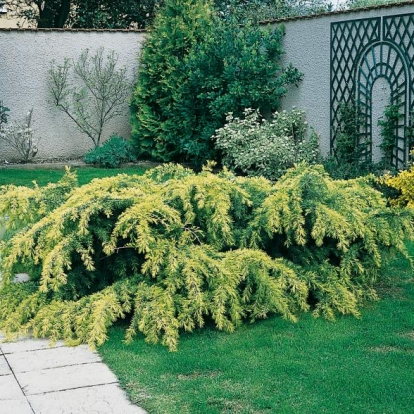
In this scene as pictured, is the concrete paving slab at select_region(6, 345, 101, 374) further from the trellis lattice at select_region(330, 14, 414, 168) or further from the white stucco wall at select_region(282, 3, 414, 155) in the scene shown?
the white stucco wall at select_region(282, 3, 414, 155)

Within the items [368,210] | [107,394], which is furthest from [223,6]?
[107,394]

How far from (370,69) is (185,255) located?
5880 millimetres

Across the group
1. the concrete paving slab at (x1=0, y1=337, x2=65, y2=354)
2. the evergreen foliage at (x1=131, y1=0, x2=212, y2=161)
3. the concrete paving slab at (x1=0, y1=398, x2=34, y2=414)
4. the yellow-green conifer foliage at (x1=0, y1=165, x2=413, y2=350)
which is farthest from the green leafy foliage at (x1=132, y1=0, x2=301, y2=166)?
the concrete paving slab at (x1=0, y1=398, x2=34, y2=414)

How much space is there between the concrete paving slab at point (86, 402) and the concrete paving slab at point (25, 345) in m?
0.76

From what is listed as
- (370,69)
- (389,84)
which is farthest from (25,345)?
(370,69)

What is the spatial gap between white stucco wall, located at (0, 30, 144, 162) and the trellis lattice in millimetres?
4378

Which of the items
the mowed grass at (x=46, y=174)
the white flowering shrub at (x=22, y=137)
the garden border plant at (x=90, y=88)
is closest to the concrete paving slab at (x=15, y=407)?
the mowed grass at (x=46, y=174)

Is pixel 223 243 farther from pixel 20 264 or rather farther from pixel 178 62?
pixel 178 62

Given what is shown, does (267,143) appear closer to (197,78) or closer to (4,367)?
(197,78)

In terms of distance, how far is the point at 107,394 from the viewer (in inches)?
148

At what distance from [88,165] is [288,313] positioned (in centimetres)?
834

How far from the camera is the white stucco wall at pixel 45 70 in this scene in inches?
496

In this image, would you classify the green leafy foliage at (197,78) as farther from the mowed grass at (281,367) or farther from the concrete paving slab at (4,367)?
the concrete paving slab at (4,367)

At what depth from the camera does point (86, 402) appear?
3.66m
